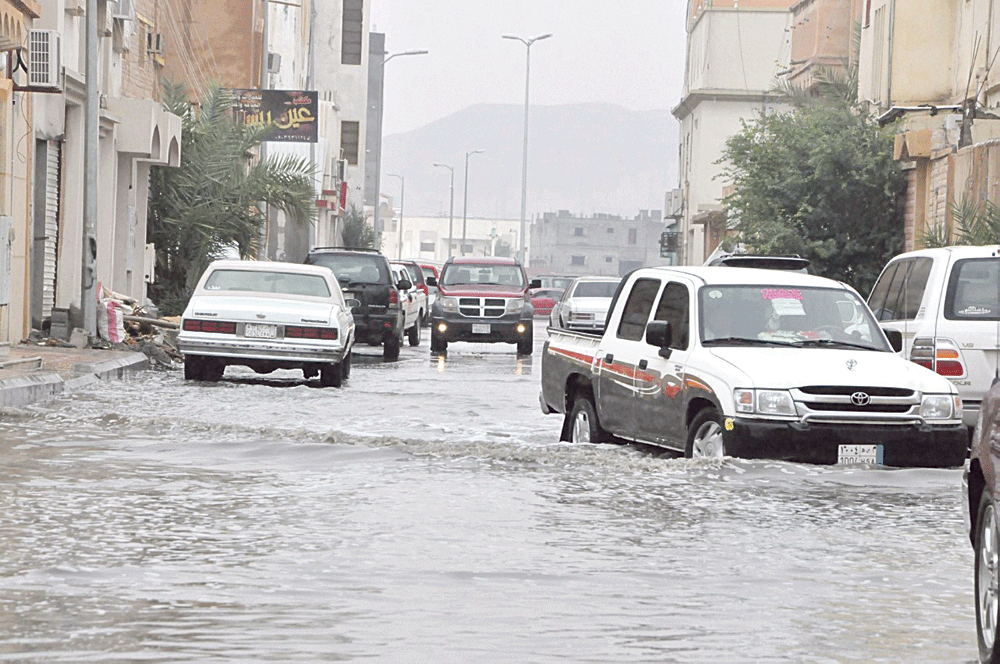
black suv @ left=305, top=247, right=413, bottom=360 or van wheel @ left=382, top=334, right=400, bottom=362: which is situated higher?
black suv @ left=305, top=247, right=413, bottom=360

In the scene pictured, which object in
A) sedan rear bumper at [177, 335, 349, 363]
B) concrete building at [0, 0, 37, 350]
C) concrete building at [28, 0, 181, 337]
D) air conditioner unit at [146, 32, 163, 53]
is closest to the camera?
sedan rear bumper at [177, 335, 349, 363]

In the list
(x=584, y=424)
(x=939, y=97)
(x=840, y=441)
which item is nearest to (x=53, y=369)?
(x=584, y=424)

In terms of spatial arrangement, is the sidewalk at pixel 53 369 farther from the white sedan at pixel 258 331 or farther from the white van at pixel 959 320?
the white van at pixel 959 320

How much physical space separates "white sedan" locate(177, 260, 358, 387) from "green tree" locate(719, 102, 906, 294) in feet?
51.7

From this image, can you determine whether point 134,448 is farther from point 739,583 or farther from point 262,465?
point 739,583

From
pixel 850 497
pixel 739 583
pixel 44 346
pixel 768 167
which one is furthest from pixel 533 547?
pixel 768 167

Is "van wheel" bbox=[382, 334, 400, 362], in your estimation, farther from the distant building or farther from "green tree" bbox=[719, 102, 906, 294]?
the distant building

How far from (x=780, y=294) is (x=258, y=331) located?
10089 mm

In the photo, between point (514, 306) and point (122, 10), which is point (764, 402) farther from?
point (122, 10)

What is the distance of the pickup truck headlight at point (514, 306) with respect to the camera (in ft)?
Answer: 121

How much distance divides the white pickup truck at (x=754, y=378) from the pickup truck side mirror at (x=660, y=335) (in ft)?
0.04

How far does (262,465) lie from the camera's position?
535 inches

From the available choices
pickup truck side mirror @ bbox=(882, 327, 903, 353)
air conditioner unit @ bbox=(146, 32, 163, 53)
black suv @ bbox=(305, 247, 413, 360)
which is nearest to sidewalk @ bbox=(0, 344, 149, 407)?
black suv @ bbox=(305, 247, 413, 360)

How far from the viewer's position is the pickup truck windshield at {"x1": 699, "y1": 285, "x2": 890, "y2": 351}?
13859 mm
